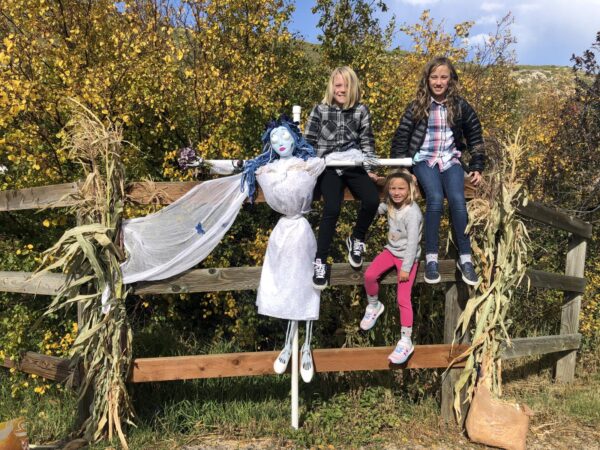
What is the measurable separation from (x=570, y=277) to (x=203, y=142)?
4.13 m

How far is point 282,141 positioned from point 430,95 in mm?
1257

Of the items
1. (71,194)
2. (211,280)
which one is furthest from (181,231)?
(71,194)

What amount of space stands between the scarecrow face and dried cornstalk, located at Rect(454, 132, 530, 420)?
4.78 ft

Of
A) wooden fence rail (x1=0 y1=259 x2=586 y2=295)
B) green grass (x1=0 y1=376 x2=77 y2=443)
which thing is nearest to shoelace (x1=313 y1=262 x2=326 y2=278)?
wooden fence rail (x1=0 y1=259 x2=586 y2=295)

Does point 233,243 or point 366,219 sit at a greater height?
point 366,219

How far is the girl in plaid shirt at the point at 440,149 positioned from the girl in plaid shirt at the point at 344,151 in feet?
1.16

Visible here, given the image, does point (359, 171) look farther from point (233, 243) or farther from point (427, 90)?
point (233, 243)

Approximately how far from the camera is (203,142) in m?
4.83

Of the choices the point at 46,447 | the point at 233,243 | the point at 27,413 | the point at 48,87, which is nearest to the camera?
the point at 46,447

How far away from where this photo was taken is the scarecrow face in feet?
11.3

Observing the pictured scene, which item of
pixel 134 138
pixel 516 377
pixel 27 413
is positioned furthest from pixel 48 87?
pixel 516 377

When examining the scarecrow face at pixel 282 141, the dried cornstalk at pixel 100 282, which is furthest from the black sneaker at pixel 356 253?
the dried cornstalk at pixel 100 282

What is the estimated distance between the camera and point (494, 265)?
145 inches

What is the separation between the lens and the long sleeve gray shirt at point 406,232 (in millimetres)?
3527
